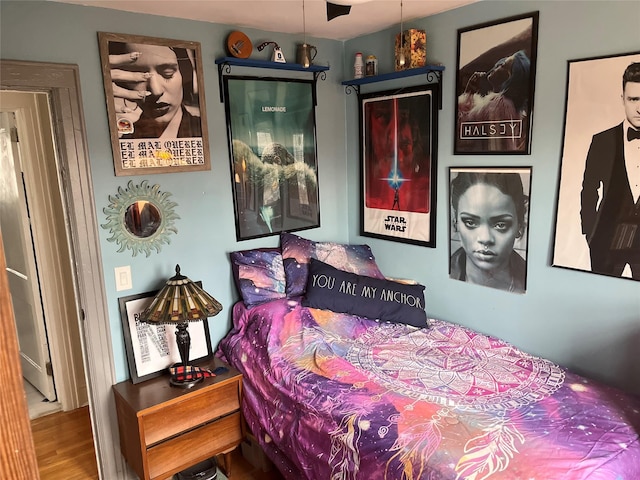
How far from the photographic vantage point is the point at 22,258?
3.28 metres

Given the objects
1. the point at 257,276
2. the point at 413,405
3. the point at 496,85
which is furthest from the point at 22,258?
the point at 496,85

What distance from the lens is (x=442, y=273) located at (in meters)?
2.87

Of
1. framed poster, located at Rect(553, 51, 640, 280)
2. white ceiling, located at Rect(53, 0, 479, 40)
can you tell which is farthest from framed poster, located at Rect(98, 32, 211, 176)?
framed poster, located at Rect(553, 51, 640, 280)

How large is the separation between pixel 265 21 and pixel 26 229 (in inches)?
81.2

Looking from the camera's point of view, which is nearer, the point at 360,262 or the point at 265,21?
the point at 265,21

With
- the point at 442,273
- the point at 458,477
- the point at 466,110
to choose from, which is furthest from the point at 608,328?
the point at 466,110

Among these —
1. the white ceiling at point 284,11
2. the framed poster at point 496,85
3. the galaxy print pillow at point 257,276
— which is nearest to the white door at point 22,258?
the white ceiling at point 284,11

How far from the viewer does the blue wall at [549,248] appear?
2.09 metres

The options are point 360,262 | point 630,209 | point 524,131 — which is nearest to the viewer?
point 630,209

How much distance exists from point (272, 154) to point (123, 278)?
1.15 metres

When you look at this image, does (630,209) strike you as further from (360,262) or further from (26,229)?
(26,229)

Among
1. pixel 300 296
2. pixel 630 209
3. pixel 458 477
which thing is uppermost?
pixel 630 209

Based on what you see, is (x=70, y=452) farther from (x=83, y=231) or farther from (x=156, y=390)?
(x=83, y=231)

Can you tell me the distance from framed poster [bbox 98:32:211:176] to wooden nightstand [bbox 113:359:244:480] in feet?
3.69
